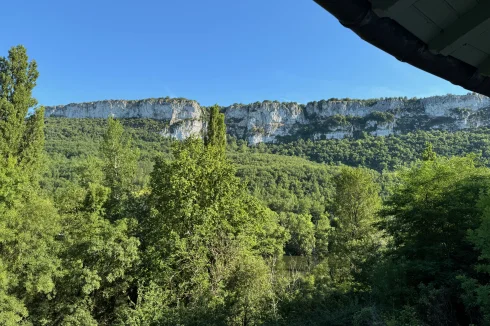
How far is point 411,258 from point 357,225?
11.5 meters

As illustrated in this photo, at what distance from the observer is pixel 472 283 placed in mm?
6730

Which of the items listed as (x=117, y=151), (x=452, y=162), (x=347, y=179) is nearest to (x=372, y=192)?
(x=347, y=179)

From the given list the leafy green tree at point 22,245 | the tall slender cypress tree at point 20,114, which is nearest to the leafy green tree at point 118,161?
the tall slender cypress tree at point 20,114

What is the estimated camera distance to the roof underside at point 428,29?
1175 millimetres

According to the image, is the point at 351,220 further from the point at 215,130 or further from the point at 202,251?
the point at 202,251

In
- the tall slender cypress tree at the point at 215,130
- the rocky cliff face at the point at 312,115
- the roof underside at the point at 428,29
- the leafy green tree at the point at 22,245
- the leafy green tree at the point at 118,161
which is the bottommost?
the leafy green tree at the point at 22,245

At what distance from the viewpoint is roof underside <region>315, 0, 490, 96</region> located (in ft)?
3.85

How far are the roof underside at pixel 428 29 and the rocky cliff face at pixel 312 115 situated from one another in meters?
114

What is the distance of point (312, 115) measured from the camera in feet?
467

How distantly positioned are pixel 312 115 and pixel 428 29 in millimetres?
145920

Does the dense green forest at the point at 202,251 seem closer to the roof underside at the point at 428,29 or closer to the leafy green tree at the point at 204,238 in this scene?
the leafy green tree at the point at 204,238

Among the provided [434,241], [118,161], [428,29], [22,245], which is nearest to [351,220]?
[434,241]

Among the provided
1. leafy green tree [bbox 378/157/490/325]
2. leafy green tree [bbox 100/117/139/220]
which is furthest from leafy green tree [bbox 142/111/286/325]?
leafy green tree [bbox 100/117/139/220]

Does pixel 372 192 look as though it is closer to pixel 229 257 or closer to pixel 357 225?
pixel 357 225
